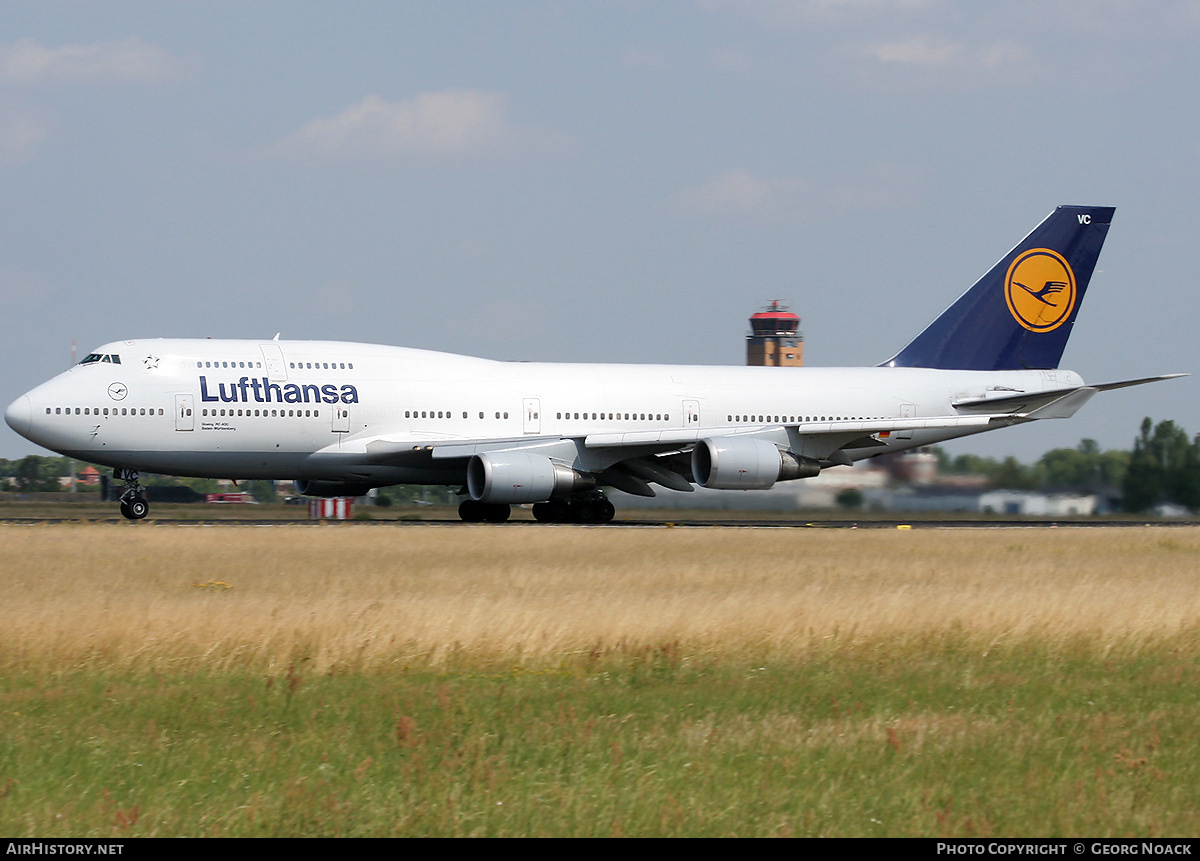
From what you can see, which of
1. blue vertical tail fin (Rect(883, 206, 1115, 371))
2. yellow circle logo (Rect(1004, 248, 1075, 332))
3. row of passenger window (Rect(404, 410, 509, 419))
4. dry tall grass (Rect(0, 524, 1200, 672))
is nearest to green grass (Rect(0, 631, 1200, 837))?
dry tall grass (Rect(0, 524, 1200, 672))

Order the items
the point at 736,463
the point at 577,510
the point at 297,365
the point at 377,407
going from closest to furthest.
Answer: the point at 297,365 < the point at 377,407 < the point at 736,463 < the point at 577,510

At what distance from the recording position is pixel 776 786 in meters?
7.08

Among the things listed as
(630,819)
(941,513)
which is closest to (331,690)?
(630,819)

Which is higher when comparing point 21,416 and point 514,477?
point 21,416

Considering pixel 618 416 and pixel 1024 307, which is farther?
pixel 1024 307

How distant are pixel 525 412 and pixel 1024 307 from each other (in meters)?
15.7

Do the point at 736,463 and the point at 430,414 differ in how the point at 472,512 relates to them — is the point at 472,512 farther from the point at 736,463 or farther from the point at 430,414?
the point at 736,463

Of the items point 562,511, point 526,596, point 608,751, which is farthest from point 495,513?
point 608,751

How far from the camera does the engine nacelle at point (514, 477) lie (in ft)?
96.9

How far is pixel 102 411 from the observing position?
28828 mm

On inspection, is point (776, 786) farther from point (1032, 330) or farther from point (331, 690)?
point (1032, 330)

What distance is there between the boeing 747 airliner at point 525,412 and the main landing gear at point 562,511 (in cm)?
6

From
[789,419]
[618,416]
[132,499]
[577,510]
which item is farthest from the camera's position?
[789,419]

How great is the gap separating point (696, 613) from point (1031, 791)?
640 cm
